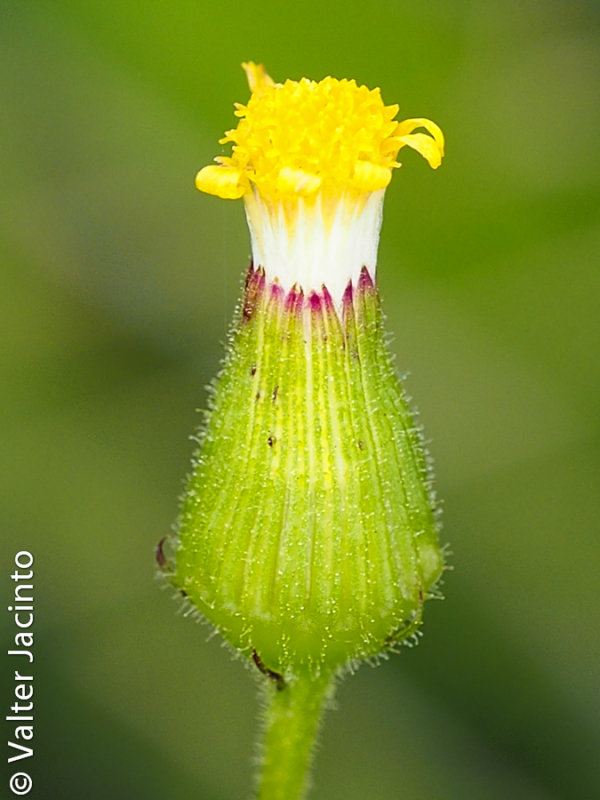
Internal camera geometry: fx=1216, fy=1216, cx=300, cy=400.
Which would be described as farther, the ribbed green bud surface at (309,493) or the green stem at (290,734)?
the green stem at (290,734)

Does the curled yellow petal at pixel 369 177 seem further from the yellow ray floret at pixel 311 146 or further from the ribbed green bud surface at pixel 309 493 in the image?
the ribbed green bud surface at pixel 309 493

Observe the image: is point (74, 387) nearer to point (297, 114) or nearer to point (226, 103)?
point (226, 103)

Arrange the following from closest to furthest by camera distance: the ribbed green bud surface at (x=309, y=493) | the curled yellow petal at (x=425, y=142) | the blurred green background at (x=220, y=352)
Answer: the ribbed green bud surface at (x=309, y=493) → the curled yellow petal at (x=425, y=142) → the blurred green background at (x=220, y=352)

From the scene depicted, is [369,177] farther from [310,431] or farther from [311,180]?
[310,431]

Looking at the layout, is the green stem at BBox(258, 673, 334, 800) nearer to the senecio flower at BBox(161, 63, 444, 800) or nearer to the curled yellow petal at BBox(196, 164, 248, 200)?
the senecio flower at BBox(161, 63, 444, 800)

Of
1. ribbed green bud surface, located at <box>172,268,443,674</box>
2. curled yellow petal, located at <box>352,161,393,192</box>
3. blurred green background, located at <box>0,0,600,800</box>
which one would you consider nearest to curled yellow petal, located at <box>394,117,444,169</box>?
curled yellow petal, located at <box>352,161,393,192</box>

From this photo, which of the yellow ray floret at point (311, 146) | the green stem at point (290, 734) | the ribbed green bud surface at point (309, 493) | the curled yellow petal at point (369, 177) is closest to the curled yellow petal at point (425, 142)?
the yellow ray floret at point (311, 146)

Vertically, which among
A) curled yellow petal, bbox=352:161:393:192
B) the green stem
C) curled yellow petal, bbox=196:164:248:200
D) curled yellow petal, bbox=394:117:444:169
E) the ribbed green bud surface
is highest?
curled yellow petal, bbox=394:117:444:169
